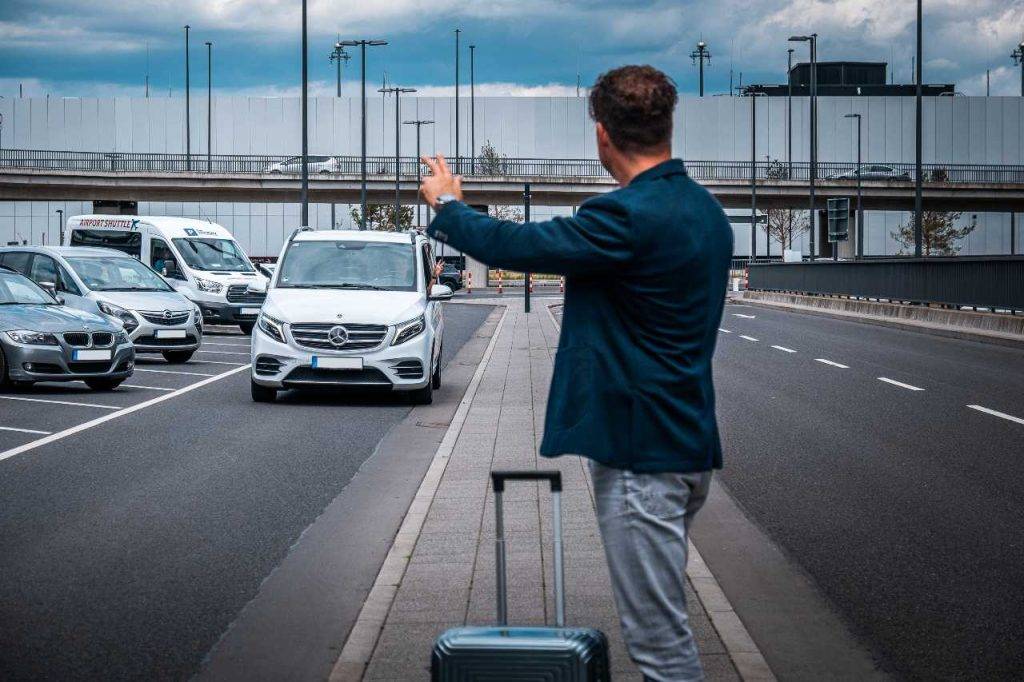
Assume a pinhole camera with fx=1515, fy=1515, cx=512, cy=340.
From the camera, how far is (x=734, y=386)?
18375 millimetres

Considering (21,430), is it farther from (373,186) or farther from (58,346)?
(373,186)

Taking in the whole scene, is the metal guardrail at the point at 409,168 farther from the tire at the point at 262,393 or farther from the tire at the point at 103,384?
the tire at the point at 262,393

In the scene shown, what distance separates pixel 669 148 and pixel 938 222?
4097 inches

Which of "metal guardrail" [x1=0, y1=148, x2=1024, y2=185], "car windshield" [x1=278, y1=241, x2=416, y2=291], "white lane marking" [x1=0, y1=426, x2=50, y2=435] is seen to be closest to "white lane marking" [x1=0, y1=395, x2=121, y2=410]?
"white lane marking" [x1=0, y1=426, x2=50, y2=435]

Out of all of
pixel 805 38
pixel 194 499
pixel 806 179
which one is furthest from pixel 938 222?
pixel 194 499

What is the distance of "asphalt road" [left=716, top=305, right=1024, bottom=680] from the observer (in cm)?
605

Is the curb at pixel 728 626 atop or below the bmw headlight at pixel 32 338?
below

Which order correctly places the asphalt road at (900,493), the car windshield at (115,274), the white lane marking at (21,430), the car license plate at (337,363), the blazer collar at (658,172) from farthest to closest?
the car windshield at (115,274), the car license plate at (337,363), the white lane marking at (21,430), the asphalt road at (900,493), the blazer collar at (658,172)

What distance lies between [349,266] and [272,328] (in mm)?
1745

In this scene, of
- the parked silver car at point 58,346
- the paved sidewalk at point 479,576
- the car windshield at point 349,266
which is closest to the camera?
the paved sidewalk at point 479,576

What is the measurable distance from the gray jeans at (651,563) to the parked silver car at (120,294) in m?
18.8

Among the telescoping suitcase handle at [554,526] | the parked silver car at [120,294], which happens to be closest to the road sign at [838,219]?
the parked silver car at [120,294]

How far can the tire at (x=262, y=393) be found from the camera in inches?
636

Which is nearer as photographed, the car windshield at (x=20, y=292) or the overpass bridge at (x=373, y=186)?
the car windshield at (x=20, y=292)
